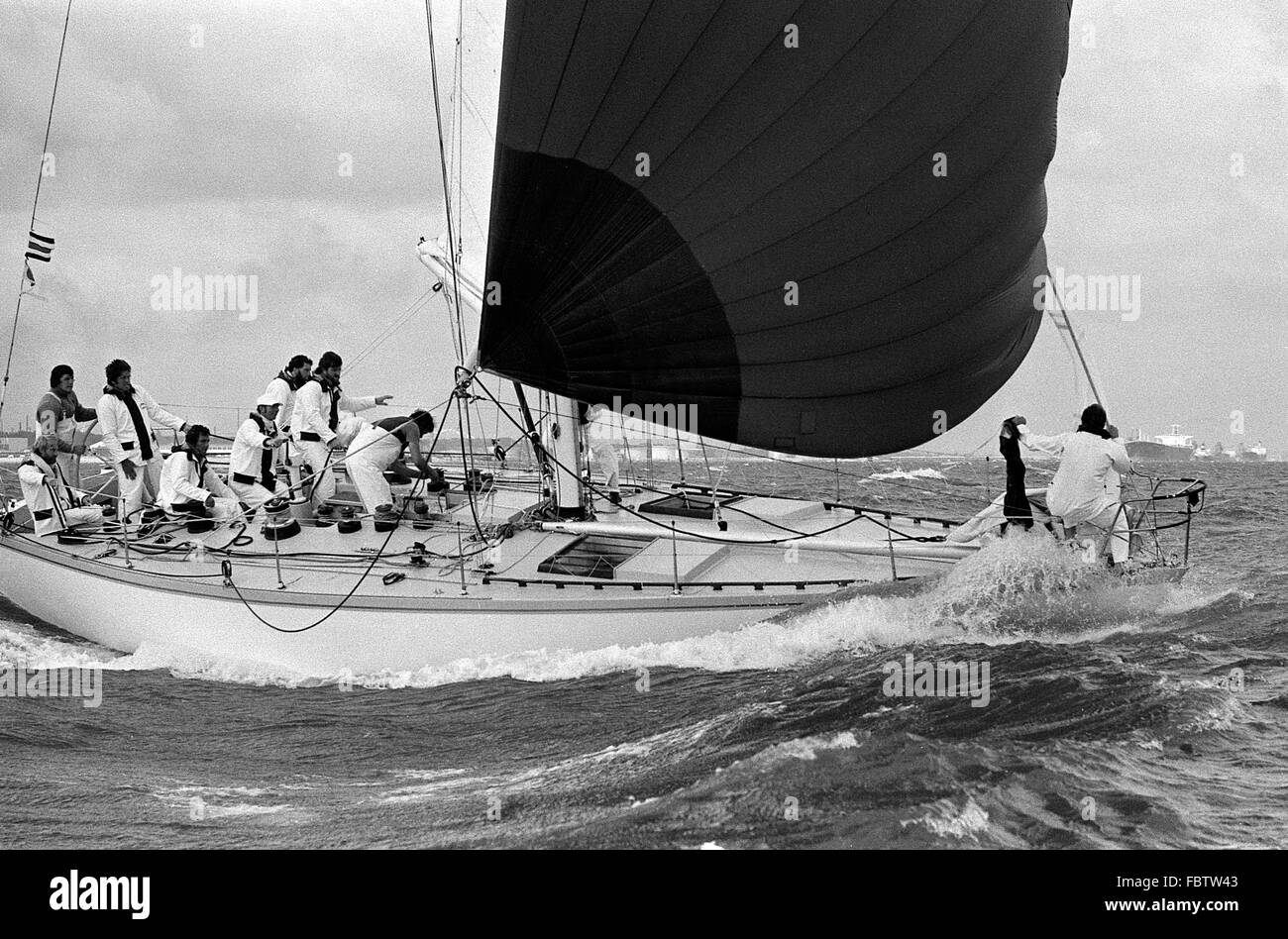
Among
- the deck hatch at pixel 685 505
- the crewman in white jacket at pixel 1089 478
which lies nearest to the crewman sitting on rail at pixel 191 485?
the deck hatch at pixel 685 505

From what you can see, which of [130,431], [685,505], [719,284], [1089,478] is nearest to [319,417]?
[130,431]

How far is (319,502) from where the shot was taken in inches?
409

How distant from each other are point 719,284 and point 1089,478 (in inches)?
114

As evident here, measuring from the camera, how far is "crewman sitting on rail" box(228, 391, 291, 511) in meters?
10.3

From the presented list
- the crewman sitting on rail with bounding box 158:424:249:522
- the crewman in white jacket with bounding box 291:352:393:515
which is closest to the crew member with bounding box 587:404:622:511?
the crewman in white jacket with bounding box 291:352:393:515

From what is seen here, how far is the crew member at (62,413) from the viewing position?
33.4 feet

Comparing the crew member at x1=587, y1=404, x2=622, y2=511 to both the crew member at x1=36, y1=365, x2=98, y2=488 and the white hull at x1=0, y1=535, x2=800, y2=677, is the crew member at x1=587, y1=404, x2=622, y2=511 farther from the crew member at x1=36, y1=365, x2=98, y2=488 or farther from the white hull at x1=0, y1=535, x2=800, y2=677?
the crew member at x1=36, y1=365, x2=98, y2=488

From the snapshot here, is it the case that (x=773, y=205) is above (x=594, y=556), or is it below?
above

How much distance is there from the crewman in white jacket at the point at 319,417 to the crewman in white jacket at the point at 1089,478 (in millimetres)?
6572

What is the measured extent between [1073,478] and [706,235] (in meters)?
3.05

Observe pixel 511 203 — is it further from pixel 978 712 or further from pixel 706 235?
pixel 978 712

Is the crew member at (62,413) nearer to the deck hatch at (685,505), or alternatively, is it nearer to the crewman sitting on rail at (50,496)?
the crewman sitting on rail at (50,496)

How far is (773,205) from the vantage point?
6.95m

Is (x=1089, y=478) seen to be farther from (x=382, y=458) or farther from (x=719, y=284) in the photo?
(x=382, y=458)
